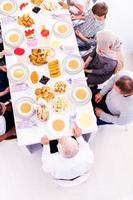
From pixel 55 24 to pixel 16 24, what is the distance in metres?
0.36

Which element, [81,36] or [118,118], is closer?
[118,118]

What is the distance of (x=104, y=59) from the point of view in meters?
3.52

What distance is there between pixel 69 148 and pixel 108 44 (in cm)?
101

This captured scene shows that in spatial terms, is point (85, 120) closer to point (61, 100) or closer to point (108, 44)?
point (61, 100)

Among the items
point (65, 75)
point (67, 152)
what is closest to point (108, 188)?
point (67, 152)

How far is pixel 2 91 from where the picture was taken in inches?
143

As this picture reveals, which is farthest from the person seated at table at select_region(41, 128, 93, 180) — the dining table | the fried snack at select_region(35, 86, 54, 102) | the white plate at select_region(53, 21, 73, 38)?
the white plate at select_region(53, 21, 73, 38)

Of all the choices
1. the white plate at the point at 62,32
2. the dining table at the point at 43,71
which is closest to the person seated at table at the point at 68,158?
the dining table at the point at 43,71

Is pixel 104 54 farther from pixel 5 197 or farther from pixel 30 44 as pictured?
pixel 5 197

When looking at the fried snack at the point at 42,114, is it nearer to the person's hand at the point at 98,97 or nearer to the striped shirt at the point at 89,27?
the person's hand at the point at 98,97

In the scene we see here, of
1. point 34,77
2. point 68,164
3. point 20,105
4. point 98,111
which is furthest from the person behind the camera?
point 98,111

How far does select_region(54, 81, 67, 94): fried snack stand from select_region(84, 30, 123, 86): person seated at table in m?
0.47

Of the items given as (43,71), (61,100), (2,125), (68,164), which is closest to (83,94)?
(61,100)

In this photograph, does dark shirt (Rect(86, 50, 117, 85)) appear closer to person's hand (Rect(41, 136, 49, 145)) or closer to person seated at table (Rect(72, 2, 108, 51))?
person seated at table (Rect(72, 2, 108, 51))
